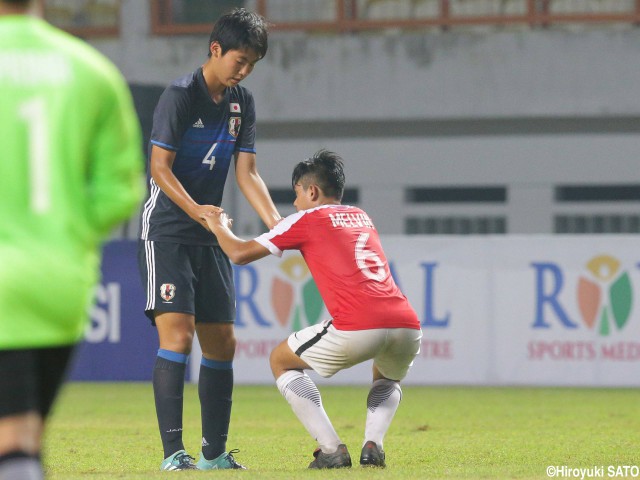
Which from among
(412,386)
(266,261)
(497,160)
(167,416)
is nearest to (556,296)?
(412,386)

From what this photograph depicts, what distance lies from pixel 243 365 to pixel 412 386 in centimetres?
174

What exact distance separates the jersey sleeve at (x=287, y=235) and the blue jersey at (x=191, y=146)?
1.44ft

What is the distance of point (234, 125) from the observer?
6.91 meters

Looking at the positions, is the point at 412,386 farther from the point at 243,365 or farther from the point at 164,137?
the point at 164,137

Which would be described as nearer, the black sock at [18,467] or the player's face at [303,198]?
the black sock at [18,467]

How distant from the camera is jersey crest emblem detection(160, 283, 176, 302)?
258 inches

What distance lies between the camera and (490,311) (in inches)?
547

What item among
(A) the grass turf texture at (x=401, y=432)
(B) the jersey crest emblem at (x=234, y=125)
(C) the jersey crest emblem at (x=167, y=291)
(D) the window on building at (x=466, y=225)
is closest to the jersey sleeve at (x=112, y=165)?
(A) the grass turf texture at (x=401, y=432)

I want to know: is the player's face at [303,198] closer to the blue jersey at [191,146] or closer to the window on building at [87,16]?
the blue jersey at [191,146]

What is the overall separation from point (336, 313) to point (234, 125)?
116cm

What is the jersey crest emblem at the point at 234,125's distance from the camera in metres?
6.88

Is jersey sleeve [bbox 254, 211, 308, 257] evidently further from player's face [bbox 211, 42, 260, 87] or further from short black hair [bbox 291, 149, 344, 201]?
player's face [bbox 211, 42, 260, 87]

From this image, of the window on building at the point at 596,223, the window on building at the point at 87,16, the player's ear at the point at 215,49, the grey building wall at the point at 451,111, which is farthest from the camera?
the window on building at the point at 87,16

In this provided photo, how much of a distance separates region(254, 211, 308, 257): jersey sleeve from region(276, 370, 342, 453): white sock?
0.62 meters
